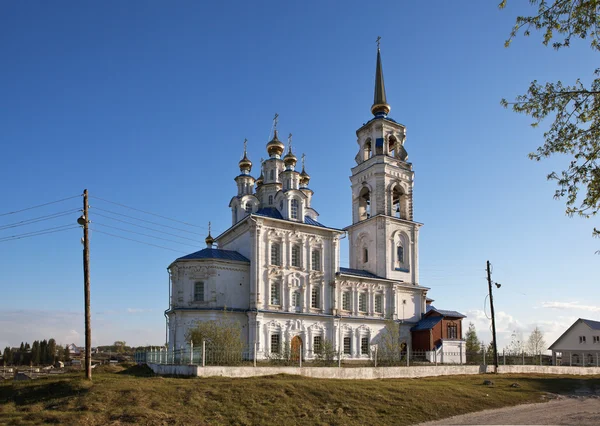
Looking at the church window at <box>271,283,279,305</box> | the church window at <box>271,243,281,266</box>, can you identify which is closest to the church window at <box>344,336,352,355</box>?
the church window at <box>271,283,279,305</box>

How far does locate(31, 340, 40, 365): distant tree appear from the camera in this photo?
70688mm

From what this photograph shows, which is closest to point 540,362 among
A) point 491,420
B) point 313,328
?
point 313,328

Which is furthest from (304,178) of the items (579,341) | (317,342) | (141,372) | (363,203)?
(579,341)

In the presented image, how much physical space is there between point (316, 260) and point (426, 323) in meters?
10.6

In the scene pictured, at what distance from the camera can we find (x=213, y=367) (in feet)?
75.2

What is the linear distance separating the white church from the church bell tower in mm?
84

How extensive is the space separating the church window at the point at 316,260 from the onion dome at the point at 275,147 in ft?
28.4

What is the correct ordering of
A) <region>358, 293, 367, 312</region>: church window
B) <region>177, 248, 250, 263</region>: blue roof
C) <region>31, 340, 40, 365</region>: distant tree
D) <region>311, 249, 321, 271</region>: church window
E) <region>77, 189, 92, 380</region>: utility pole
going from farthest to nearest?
1. <region>31, 340, 40, 365</region>: distant tree
2. <region>358, 293, 367, 312</region>: church window
3. <region>311, 249, 321, 271</region>: church window
4. <region>177, 248, 250, 263</region>: blue roof
5. <region>77, 189, 92, 380</region>: utility pole

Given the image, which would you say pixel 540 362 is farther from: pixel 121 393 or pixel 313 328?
pixel 121 393

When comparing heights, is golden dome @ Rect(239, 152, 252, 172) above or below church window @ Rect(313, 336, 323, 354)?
above

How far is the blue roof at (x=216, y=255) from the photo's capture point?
34.7 metres

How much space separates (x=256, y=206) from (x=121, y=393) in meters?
23.7

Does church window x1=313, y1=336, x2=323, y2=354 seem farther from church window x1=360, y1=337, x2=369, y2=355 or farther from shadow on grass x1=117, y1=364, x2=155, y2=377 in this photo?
shadow on grass x1=117, y1=364, x2=155, y2=377

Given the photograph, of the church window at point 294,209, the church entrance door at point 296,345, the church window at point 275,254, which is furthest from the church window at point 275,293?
the church window at point 294,209
